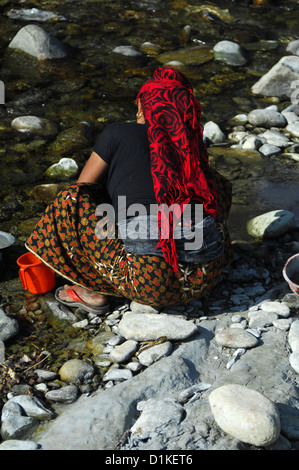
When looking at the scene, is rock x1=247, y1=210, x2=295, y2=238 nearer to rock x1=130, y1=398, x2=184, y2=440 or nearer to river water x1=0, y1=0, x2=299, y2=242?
river water x1=0, y1=0, x2=299, y2=242

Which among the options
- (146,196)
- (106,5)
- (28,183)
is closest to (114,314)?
(146,196)

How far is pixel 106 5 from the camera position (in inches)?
352

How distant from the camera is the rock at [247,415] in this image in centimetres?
226

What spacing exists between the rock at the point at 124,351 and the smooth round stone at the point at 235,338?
429 millimetres

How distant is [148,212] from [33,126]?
2805mm

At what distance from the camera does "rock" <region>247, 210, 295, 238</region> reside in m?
4.14

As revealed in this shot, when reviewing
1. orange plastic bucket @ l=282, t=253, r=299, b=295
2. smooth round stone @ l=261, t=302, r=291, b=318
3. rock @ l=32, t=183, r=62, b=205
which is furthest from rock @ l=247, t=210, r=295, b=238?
rock @ l=32, t=183, r=62, b=205

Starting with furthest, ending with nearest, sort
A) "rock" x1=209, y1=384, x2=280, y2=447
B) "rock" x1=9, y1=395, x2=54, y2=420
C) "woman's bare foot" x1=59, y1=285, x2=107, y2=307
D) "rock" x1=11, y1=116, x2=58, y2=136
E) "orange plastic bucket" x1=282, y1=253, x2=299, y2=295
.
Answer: "rock" x1=11, y1=116, x2=58, y2=136
"woman's bare foot" x1=59, y1=285, x2=107, y2=307
"orange plastic bucket" x1=282, y1=253, x2=299, y2=295
"rock" x1=9, y1=395, x2=54, y2=420
"rock" x1=209, y1=384, x2=280, y2=447

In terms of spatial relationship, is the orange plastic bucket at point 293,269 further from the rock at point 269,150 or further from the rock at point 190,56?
the rock at point 190,56

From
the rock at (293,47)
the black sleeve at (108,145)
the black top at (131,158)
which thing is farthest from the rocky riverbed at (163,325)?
the rock at (293,47)

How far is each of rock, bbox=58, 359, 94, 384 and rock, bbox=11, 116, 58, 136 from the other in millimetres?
3000

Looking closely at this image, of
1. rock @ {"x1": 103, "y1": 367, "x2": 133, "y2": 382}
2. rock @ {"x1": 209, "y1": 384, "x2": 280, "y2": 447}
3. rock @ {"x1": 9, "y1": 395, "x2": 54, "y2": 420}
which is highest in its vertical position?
rock @ {"x1": 209, "y1": 384, "x2": 280, "y2": 447}

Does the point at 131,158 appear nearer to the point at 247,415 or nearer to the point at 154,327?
the point at 154,327

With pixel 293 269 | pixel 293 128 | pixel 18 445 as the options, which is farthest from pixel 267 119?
pixel 18 445
